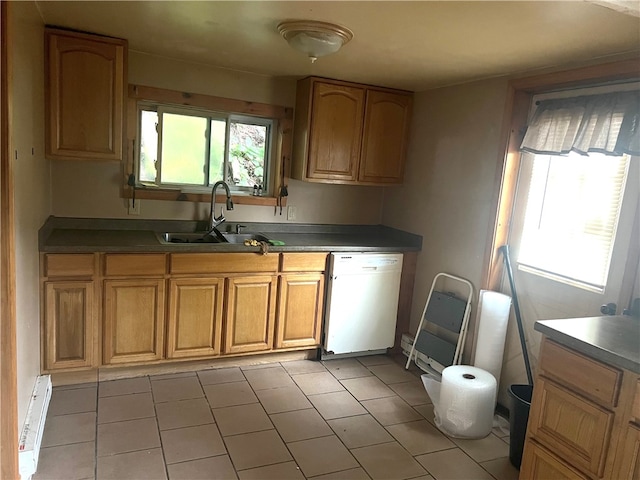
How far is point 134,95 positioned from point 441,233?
7.77 ft

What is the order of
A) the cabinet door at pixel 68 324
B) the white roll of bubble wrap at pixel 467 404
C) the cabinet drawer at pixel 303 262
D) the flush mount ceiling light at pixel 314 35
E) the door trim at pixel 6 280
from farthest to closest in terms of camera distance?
the cabinet drawer at pixel 303 262 → the cabinet door at pixel 68 324 → the white roll of bubble wrap at pixel 467 404 → the flush mount ceiling light at pixel 314 35 → the door trim at pixel 6 280

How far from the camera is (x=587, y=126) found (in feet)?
8.04

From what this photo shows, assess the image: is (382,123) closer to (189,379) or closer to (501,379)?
(501,379)

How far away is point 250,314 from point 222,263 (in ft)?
1.41

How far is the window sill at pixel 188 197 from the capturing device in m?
3.37

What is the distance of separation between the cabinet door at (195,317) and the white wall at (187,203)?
663mm

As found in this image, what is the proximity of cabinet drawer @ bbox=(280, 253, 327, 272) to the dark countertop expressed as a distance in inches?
68.1

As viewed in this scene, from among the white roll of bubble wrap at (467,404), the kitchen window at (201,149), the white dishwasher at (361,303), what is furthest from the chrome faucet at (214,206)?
the white roll of bubble wrap at (467,404)

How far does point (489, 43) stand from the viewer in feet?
7.66

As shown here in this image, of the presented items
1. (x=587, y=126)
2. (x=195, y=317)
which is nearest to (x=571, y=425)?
(x=587, y=126)

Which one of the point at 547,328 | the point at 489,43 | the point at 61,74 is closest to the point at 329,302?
the point at 547,328

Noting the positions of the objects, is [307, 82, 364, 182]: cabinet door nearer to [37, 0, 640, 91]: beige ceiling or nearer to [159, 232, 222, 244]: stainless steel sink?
[37, 0, 640, 91]: beige ceiling

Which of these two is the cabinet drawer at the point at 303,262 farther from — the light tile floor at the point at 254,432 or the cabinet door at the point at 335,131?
the light tile floor at the point at 254,432

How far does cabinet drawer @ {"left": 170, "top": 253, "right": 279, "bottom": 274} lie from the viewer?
3051mm
